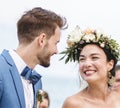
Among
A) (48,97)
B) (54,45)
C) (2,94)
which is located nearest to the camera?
(2,94)

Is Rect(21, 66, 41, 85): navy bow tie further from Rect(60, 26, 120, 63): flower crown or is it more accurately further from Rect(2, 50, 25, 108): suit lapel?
Rect(60, 26, 120, 63): flower crown

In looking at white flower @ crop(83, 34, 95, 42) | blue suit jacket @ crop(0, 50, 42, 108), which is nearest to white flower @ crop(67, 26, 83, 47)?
white flower @ crop(83, 34, 95, 42)

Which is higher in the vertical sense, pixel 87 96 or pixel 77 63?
pixel 77 63

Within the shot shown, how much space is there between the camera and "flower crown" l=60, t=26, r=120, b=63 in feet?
28.4

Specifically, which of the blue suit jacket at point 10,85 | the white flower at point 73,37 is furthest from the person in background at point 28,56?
the white flower at point 73,37

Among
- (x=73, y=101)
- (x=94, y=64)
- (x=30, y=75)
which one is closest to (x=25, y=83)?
(x=30, y=75)

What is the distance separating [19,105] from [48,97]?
4.06 meters

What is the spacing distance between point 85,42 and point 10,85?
2614 millimetres

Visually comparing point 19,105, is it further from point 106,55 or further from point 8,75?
point 106,55

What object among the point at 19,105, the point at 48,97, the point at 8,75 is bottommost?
the point at 48,97

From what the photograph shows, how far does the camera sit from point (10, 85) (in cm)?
634

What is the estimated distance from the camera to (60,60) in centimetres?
876

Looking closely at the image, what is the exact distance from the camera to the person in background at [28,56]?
249 inches

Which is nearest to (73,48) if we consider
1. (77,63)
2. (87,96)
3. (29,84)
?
(77,63)
